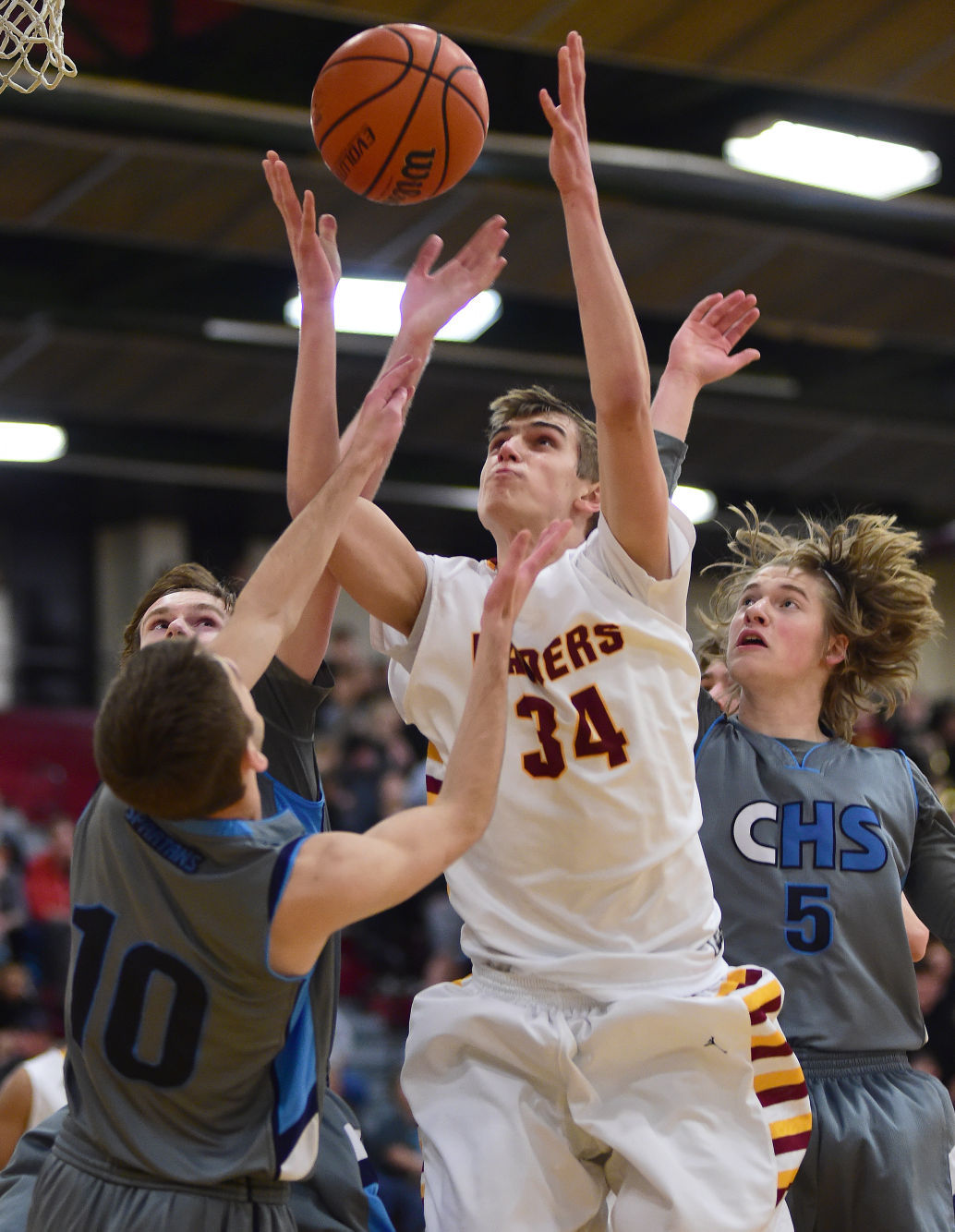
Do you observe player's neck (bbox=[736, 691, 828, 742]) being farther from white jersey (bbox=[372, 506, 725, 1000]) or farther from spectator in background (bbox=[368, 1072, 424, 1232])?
spectator in background (bbox=[368, 1072, 424, 1232])

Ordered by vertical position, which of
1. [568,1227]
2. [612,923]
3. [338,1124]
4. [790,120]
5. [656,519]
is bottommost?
[568,1227]

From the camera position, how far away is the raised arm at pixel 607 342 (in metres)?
3.60

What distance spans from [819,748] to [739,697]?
1.17 feet

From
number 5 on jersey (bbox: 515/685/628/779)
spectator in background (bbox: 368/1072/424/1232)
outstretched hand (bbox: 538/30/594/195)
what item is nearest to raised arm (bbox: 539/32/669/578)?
outstretched hand (bbox: 538/30/594/195)

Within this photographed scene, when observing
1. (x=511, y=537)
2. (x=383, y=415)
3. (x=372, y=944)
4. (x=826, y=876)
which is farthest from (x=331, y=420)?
(x=372, y=944)

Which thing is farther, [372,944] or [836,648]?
[372,944]

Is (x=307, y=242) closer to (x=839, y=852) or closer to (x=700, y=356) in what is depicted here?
(x=700, y=356)

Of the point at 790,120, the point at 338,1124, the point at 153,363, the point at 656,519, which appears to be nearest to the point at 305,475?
the point at 656,519

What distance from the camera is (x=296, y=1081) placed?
312 cm

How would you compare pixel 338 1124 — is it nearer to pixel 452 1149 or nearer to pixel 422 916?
pixel 452 1149

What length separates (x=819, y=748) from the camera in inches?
182

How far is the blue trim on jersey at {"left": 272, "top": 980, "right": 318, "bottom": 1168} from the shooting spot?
10.1ft

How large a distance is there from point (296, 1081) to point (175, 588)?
1.66m

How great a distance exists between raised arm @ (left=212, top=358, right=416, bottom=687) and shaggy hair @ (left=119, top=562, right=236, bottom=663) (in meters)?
0.87
